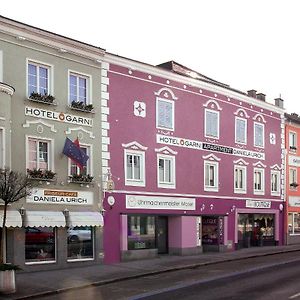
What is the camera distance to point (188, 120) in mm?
28188

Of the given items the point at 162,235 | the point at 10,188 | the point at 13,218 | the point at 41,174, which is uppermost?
the point at 41,174

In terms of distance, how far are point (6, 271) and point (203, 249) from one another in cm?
1646

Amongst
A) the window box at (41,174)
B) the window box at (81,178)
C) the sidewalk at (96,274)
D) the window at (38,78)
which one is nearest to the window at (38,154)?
the window box at (41,174)

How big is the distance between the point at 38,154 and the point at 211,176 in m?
11.9

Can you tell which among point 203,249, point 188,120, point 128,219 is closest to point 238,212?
point 203,249

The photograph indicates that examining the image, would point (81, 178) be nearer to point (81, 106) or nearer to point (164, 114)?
point (81, 106)

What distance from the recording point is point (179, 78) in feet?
90.9

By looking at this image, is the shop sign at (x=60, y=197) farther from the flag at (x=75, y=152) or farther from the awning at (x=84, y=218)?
the flag at (x=75, y=152)

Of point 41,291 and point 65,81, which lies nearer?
point 41,291

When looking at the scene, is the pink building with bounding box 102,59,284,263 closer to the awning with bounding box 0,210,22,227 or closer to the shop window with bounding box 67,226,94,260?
the shop window with bounding box 67,226,94,260

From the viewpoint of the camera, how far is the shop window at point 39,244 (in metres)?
20.4

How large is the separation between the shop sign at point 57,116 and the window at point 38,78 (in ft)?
2.40

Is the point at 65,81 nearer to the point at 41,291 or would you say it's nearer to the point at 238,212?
the point at 41,291

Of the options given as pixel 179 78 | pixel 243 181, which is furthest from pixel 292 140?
pixel 179 78
